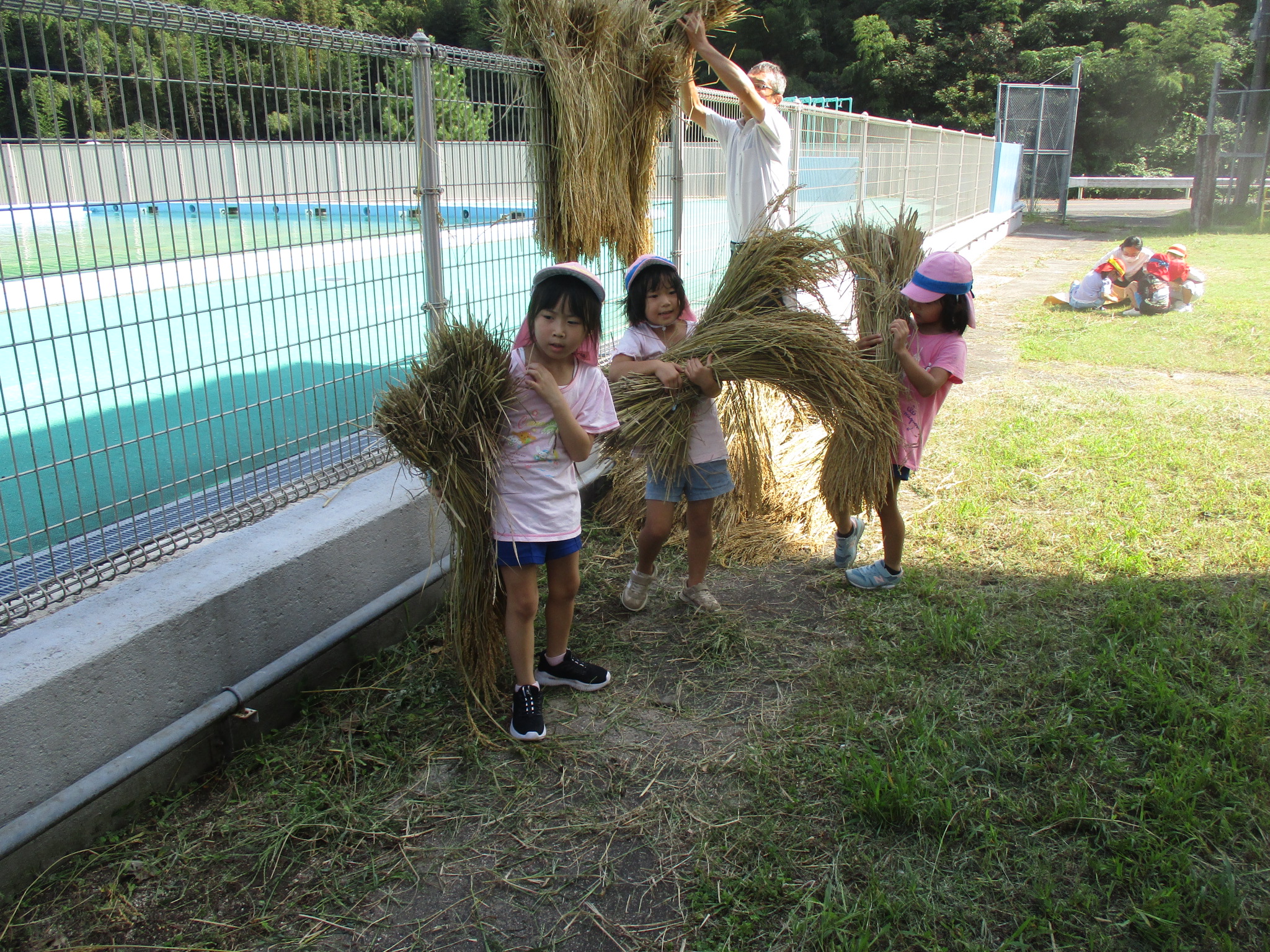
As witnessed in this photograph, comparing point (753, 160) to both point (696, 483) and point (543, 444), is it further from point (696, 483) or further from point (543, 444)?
point (543, 444)

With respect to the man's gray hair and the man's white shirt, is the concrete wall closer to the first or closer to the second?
the man's white shirt

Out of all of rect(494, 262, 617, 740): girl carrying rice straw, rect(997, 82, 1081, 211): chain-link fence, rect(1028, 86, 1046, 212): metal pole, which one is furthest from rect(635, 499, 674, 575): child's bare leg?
rect(1028, 86, 1046, 212): metal pole

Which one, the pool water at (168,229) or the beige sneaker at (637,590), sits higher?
the pool water at (168,229)

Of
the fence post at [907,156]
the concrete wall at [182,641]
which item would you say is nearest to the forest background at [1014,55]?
the fence post at [907,156]

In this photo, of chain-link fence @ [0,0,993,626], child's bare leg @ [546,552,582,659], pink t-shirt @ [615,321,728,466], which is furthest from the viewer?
pink t-shirt @ [615,321,728,466]

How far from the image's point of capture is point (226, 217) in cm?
272

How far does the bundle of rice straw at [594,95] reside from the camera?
12.3 ft

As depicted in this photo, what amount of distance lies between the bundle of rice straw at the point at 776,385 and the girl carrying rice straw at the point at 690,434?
58 mm

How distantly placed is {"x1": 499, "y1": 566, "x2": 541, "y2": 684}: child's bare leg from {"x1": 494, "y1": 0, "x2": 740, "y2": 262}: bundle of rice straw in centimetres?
178

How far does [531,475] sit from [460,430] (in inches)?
10.0

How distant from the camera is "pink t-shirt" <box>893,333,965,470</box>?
337cm

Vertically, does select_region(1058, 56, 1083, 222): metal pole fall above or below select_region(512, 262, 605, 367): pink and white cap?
above

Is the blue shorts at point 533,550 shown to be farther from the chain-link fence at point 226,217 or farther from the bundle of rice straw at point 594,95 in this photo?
the bundle of rice straw at point 594,95

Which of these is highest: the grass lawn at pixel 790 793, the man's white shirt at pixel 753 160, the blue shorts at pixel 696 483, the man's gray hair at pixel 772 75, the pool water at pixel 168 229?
the man's gray hair at pixel 772 75
